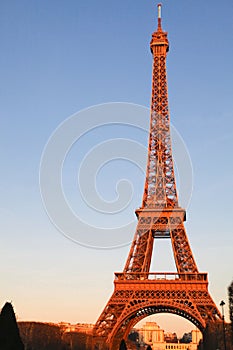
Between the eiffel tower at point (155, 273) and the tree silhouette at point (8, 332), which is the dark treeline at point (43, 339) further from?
the tree silhouette at point (8, 332)

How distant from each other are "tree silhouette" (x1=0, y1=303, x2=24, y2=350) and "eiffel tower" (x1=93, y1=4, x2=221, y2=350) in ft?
91.4

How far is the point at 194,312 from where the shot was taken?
5456cm

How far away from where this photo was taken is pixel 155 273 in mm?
60219

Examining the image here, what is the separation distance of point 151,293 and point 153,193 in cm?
1524

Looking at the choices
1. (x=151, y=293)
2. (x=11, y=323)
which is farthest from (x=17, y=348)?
(x=151, y=293)

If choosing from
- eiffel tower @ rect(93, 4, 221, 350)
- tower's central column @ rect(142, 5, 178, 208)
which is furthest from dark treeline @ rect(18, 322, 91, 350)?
tower's central column @ rect(142, 5, 178, 208)

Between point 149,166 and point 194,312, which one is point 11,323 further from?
point 149,166

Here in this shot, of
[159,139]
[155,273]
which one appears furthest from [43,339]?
[159,139]

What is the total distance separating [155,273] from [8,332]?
→ 35.2 meters

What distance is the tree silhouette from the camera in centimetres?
2680

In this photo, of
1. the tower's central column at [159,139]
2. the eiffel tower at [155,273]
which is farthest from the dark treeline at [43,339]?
the tower's central column at [159,139]

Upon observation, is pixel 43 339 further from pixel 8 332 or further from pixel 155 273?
pixel 8 332

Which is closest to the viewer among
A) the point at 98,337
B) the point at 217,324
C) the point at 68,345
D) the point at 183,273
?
the point at 217,324

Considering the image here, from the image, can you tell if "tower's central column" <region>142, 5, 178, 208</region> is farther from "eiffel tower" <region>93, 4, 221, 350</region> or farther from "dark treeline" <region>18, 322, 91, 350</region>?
"dark treeline" <region>18, 322, 91, 350</region>
